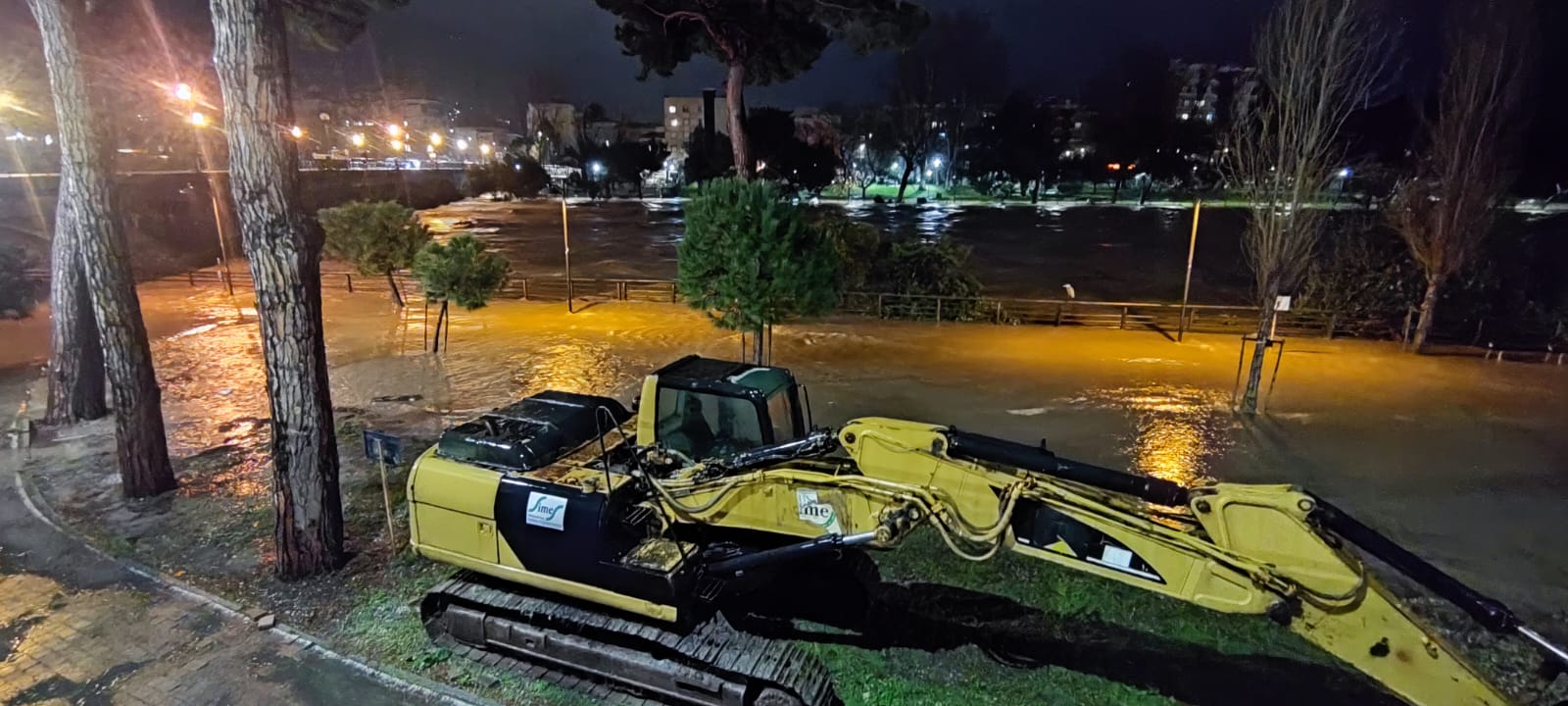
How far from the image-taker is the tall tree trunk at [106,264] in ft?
30.9

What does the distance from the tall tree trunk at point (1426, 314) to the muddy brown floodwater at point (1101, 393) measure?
2.98ft

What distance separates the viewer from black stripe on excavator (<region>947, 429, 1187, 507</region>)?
4.91 m

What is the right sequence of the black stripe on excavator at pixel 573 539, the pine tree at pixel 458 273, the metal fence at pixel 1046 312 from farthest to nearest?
the metal fence at pixel 1046 312 < the pine tree at pixel 458 273 < the black stripe on excavator at pixel 573 539

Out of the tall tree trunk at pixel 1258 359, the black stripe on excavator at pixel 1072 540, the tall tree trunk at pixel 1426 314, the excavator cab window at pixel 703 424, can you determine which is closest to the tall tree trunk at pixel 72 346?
the excavator cab window at pixel 703 424

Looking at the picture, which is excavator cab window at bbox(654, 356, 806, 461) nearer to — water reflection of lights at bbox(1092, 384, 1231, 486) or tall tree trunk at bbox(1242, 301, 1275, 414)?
water reflection of lights at bbox(1092, 384, 1231, 486)

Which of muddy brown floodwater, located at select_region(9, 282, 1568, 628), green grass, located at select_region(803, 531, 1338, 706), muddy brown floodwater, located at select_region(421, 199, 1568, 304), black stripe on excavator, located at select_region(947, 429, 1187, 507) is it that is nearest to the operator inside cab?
green grass, located at select_region(803, 531, 1338, 706)

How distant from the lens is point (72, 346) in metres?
12.4

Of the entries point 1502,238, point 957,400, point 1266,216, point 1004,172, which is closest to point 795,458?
point 957,400

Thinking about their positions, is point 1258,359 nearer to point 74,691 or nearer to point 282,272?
point 282,272

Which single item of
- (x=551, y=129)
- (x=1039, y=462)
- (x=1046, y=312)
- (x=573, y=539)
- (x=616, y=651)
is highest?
(x=551, y=129)

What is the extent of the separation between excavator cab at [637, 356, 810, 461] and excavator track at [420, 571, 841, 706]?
60.1 inches

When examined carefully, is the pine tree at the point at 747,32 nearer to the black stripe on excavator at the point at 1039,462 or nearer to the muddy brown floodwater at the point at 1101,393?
the muddy brown floodwater at the point at 1101,393

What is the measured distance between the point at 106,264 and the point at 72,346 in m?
4.41

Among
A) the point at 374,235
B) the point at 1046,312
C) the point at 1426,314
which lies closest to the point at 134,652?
the point at 374,235
